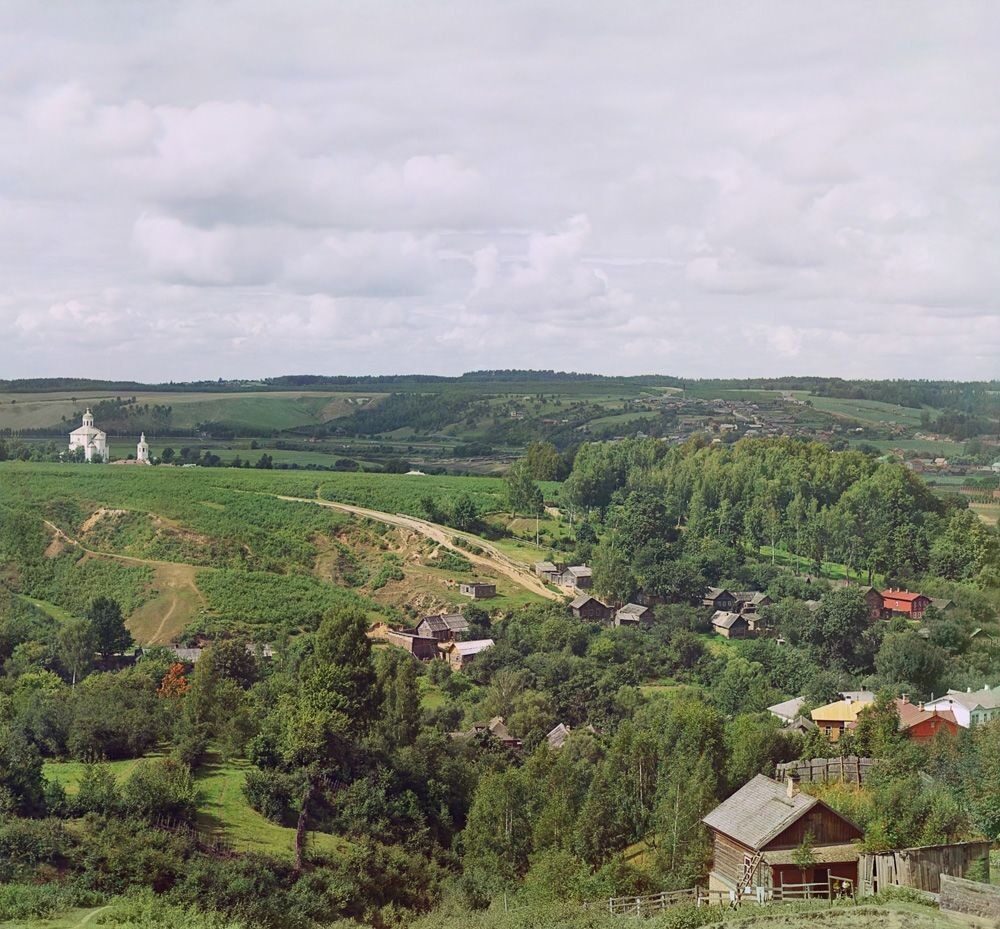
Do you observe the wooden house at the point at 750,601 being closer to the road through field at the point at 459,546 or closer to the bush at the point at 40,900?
the road through field at the point at 459,546

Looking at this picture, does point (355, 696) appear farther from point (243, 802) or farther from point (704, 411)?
point (704, 411)

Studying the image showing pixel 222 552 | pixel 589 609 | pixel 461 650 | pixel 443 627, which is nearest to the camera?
pixel 461 650

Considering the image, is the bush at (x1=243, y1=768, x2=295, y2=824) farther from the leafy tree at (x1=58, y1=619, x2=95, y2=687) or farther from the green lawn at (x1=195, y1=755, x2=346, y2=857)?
the leafy tree at (x1=58, y1=619, x2=95, y2=687)

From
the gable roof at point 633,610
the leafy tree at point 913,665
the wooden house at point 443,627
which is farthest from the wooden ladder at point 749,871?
the gable roof at point 633,610

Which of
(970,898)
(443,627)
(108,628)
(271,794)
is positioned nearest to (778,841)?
(970,898)

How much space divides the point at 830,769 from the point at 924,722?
5882mm

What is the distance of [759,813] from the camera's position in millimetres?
14867

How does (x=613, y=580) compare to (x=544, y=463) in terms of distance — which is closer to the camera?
(x=613, y=580)

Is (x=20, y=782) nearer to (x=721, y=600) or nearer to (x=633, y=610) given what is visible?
(x=633, y=610)

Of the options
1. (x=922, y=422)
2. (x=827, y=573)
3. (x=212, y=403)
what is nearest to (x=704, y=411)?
(x=922, y=422)

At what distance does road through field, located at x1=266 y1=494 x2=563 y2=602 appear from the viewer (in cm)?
4034

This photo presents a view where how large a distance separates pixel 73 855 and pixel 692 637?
23.0 meters

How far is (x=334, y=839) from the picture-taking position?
63.0 ft

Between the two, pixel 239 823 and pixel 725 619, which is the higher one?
pixel 725 619
